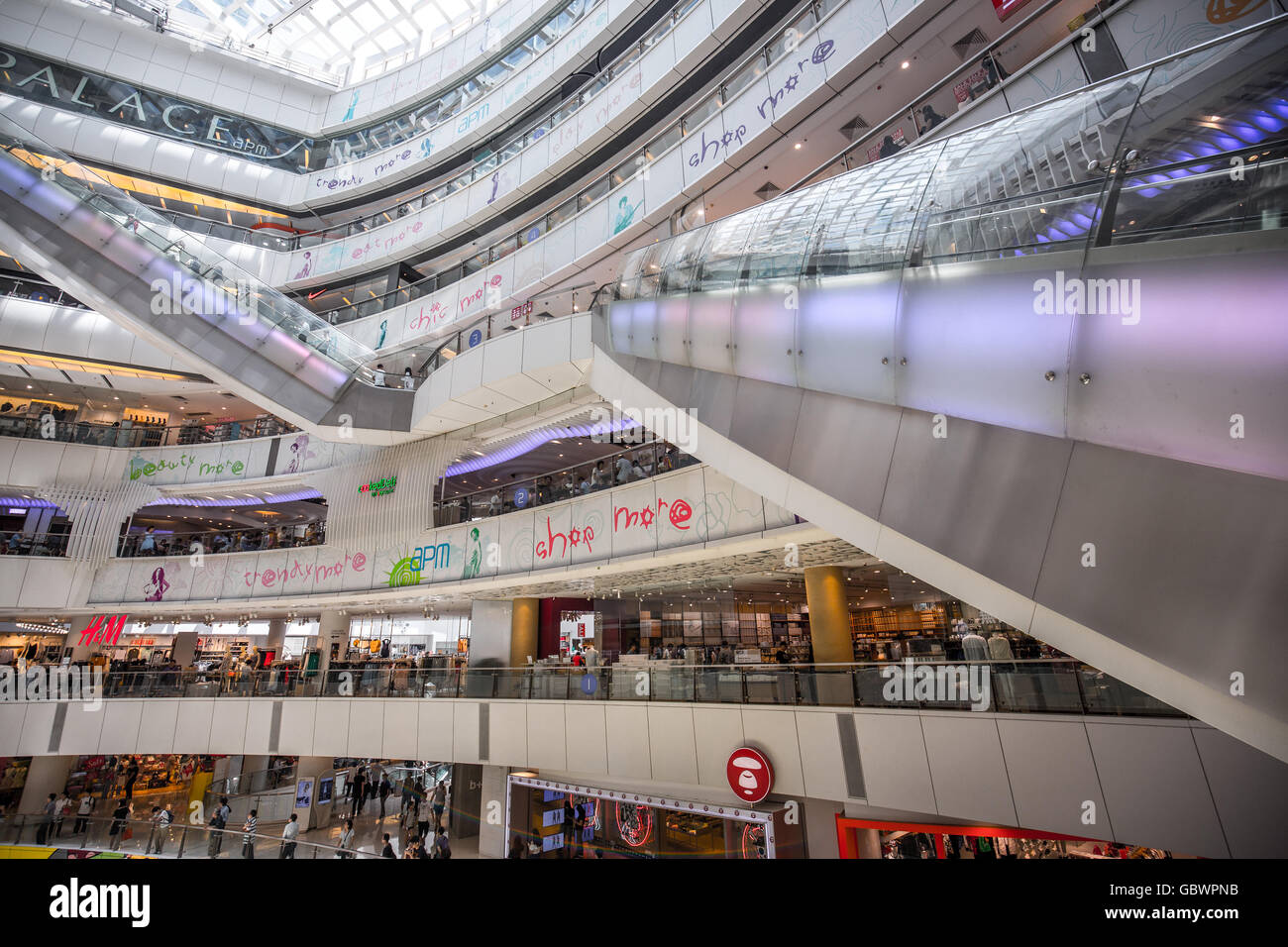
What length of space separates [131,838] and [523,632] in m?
9.86

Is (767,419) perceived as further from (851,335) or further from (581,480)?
(581,480)

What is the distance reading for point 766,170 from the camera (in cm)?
1302

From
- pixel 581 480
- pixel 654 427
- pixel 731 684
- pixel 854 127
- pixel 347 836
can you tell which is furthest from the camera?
pixel 347 836

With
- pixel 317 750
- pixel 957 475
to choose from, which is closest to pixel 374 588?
pixel 317 750

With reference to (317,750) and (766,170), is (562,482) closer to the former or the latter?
(766,170)

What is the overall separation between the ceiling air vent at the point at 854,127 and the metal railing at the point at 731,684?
10.2 metres

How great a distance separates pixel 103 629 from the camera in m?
22.3

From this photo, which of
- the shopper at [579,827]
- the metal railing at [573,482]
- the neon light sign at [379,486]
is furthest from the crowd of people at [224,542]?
the shopper at [579,827]

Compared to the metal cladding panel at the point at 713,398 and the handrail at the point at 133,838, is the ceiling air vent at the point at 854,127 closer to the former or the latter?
the metal cladding panel at the point at 713,398

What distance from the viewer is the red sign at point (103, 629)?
72.4 feet

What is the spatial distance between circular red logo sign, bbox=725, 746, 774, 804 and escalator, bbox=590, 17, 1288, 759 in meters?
6.54

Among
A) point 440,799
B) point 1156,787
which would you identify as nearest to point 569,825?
point 440,799

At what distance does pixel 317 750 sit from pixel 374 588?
469 centimetres
